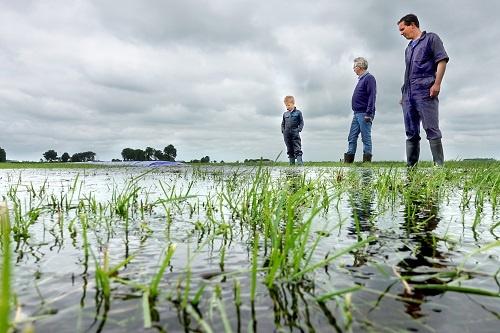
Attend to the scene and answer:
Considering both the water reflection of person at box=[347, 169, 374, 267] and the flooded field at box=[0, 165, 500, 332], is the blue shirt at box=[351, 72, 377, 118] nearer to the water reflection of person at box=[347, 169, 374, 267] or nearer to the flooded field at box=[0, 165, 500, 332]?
the water reflection of person at box=[347, 169, 374, 267]

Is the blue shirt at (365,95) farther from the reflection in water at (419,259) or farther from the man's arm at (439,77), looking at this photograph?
the reflection in water at (419,259)

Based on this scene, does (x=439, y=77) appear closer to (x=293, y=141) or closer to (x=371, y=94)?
(x=371, y=94)

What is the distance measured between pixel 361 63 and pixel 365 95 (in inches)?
42.0

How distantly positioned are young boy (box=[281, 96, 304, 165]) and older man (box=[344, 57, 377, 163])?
3.86m

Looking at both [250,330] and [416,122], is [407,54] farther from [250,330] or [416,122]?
[250,330]

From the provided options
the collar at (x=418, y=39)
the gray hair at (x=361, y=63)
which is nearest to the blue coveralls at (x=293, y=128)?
the gray hair at (x=361, y=63)

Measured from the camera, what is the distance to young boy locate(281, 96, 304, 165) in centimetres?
1720

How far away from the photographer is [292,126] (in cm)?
1731

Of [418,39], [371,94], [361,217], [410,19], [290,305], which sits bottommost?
[290,305]

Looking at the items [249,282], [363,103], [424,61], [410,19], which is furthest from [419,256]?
[363,103]

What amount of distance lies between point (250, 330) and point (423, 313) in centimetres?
67

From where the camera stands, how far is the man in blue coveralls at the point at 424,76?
29.3ft

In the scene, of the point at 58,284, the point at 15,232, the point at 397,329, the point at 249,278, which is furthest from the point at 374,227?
the point at 15,232

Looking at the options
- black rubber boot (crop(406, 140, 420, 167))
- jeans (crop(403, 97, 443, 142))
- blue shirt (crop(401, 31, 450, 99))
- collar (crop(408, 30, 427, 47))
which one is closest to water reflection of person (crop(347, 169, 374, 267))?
jeans (crop(403, 97, 443, 142))
